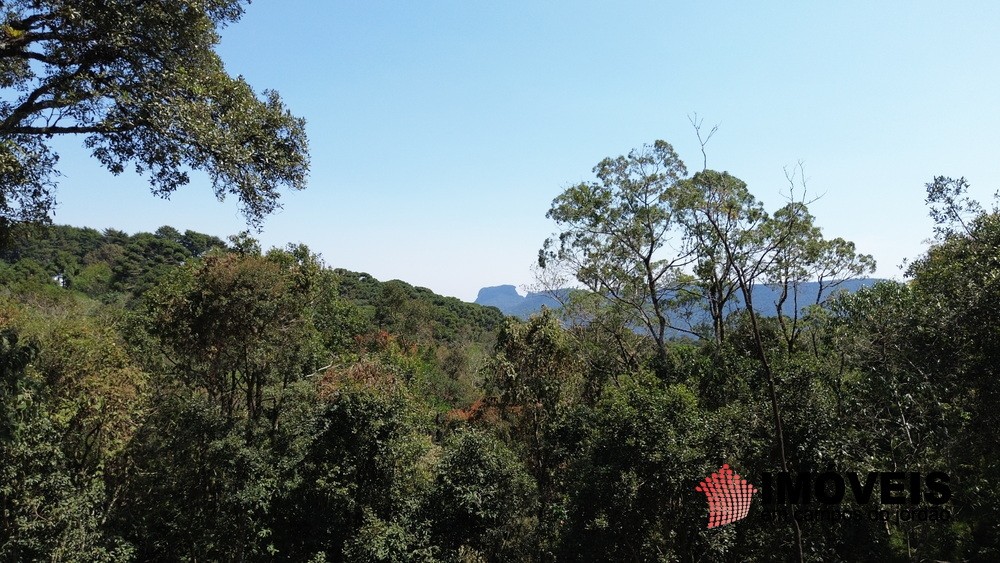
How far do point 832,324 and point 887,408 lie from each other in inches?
130

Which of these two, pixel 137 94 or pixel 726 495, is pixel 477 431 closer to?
pixel 726 495

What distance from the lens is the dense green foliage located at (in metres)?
7.29

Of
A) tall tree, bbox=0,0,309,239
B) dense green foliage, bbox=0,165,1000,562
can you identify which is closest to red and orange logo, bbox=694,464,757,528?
dense green foliage, bbox=0,165,1000,562

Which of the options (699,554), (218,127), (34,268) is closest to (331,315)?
(218,127)

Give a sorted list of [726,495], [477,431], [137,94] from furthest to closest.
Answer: [477,431] < [726,495] < [137,94]

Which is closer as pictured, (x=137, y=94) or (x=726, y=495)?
(x=137, y=94)

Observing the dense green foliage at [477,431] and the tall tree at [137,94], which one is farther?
the dense green foliage at [477,431]

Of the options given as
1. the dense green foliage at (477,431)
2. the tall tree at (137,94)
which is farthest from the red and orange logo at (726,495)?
the tall tree at (137,94)

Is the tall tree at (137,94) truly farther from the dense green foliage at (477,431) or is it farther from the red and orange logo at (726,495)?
the red and orange logo at (726,495)

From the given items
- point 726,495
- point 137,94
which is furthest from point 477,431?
point 137,94

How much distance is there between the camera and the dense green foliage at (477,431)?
7285mm

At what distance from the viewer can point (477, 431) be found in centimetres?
960

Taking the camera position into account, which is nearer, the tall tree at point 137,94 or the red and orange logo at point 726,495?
the tall tree at point 137,94

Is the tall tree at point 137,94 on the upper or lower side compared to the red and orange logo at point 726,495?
upper
